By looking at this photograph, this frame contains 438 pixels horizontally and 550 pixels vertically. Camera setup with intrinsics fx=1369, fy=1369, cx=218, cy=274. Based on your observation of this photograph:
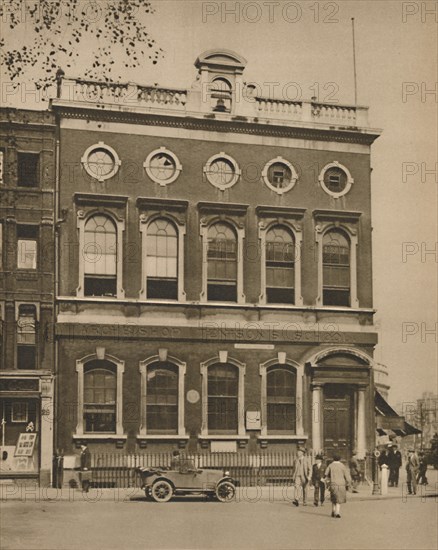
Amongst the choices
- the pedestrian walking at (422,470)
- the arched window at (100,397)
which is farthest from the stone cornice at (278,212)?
the pedestrian walking at (422,470)

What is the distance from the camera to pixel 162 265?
23875 millimetres

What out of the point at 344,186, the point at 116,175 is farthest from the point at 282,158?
the point at 116,175

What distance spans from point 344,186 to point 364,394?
12.2ft

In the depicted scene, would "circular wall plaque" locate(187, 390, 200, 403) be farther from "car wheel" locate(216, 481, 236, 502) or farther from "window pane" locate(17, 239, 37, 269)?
"window pane" locate(17, 239, 37, 269)

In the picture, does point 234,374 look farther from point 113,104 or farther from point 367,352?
point 113,104

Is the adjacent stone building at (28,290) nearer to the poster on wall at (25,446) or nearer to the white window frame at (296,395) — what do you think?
the poster on wall at (25,446)

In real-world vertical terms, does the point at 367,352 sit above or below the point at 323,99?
below

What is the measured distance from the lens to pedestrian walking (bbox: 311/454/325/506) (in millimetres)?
23672

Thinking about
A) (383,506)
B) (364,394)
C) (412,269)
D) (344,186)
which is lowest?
(383,506)

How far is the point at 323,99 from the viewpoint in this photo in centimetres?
2325

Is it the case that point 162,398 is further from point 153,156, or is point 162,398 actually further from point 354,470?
point 153,156

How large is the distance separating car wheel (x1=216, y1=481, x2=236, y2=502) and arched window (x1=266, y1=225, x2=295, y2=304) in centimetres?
326

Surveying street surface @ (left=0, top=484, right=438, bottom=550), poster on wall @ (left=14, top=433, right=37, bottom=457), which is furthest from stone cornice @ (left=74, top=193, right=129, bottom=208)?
street surface @ (left=0, top=484, right=438, bottom=550)

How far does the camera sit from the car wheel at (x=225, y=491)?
77.5 ft
